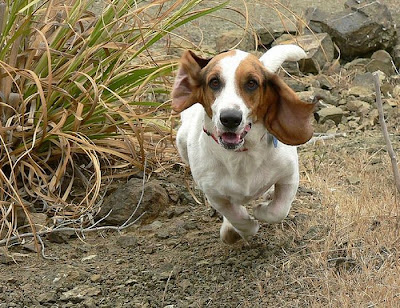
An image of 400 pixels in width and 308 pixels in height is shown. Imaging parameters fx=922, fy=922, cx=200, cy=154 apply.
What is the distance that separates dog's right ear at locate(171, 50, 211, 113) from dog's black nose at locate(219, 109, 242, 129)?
39 cm

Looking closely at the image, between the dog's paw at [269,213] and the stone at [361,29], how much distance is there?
14.2ft

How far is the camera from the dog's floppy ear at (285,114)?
162 inches

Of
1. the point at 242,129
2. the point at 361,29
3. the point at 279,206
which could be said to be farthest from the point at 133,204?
the point at 361,29

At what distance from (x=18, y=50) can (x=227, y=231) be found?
1787 mm

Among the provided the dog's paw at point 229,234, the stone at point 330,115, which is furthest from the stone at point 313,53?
the dog's paw at point 229,234

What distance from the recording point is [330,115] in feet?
23.5

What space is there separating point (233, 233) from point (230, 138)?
0.96 metres

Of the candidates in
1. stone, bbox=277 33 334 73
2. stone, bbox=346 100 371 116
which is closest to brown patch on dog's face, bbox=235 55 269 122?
stone, bbox=346 100 371 116

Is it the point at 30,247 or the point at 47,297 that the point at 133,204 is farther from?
the point at 47,297

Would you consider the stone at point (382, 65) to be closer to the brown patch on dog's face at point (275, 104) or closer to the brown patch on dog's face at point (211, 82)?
the brown patch on dog's face at point (275, 104)

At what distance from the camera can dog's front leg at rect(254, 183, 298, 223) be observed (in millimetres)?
4512

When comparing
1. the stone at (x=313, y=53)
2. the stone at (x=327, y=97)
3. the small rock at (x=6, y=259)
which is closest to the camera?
the small rock at (x=6, y=259)

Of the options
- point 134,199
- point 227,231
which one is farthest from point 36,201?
point 227,231

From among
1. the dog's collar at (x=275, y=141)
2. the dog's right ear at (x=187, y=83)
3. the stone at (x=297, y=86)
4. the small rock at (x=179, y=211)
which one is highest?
the dog's right ear at (x=187, y=83)
